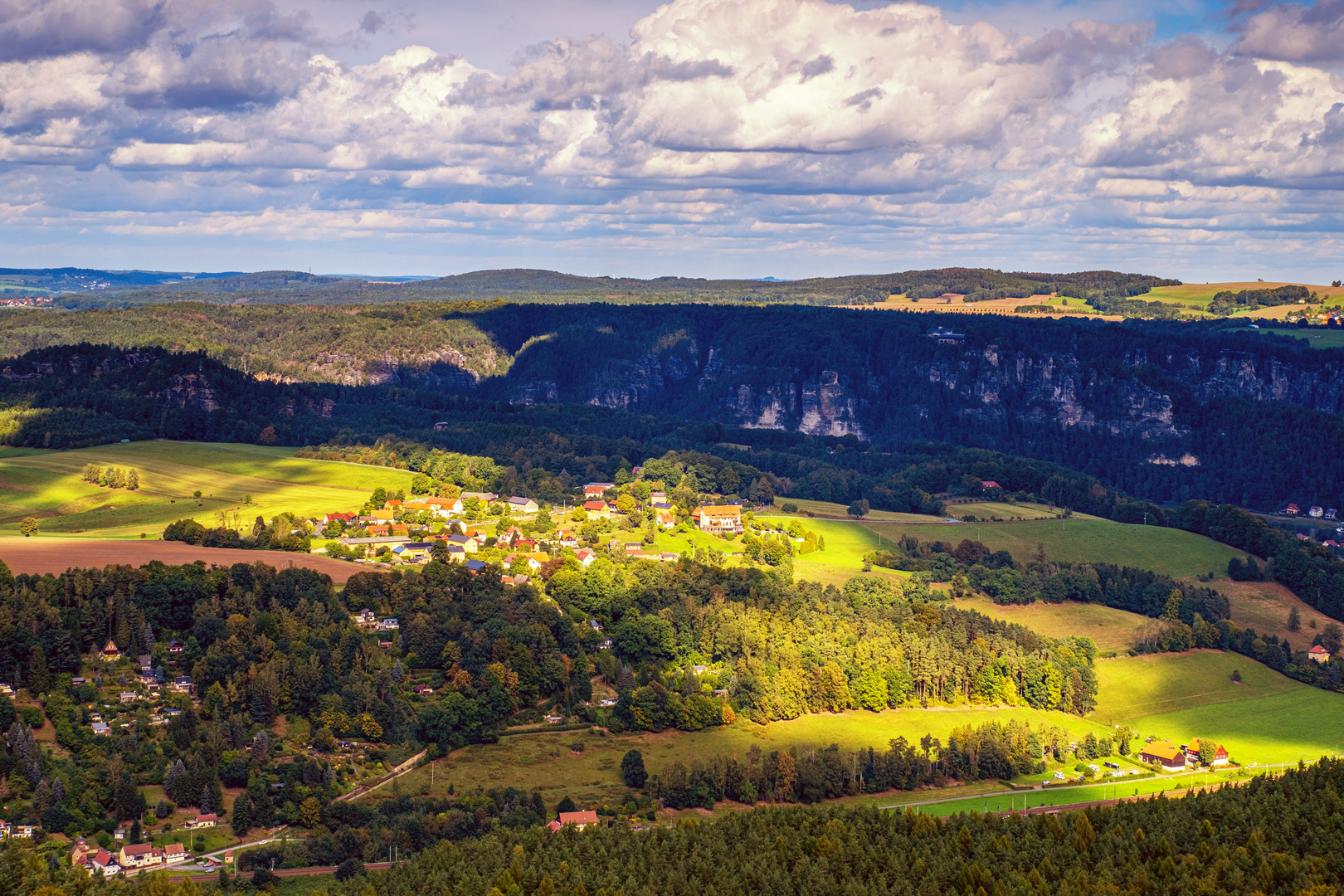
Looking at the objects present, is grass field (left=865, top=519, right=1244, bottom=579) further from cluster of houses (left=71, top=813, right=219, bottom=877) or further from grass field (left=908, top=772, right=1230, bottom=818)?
cluster of houses (left=71, top=813, right=219, bottom=877)

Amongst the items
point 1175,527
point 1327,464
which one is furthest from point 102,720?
point 1327,464

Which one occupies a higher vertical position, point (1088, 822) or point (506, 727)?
point (1088, 822)

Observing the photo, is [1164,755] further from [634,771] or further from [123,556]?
[123,556]

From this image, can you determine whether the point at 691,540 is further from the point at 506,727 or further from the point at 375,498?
the point at 506,727

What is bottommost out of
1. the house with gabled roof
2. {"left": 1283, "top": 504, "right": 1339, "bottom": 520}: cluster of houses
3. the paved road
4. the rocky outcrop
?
{"left": 1283, "top": 504, "right": 1339, "bottom": 520}: cluster of houses

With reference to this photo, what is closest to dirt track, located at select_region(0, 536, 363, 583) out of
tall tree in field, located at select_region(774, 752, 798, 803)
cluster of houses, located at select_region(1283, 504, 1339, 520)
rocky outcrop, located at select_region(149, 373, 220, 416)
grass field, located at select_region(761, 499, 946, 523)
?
tall tree in field, located at select_region(774, 752, 798, 803)

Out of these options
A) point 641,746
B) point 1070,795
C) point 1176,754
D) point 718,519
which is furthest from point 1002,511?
point 641,746

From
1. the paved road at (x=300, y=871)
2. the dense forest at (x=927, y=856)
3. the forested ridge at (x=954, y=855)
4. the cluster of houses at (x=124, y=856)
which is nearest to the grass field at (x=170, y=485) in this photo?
the cluster of houses at (x=124, y=856)
